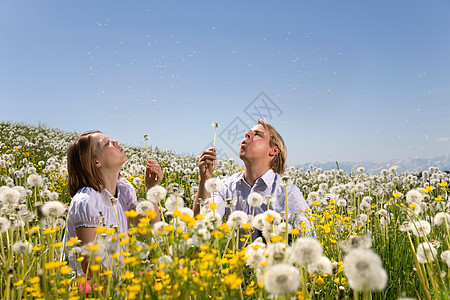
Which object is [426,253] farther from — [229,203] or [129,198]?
[129,198]

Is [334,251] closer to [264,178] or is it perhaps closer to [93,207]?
[264,178]

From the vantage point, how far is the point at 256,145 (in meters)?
4.57

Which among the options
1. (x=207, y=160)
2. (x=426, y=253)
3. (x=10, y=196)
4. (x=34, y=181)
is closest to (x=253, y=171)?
(x=207, y=160)

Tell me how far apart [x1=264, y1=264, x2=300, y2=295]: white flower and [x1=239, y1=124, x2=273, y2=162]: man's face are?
3135 mm

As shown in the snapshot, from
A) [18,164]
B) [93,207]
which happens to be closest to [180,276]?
[93,207]

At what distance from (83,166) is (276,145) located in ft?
7.99

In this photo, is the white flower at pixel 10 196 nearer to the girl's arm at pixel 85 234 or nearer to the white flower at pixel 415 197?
the girl's arm at pixel 85 234

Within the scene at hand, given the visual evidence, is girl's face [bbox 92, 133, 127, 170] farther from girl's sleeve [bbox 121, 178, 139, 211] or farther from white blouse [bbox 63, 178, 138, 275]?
girl's sleeve [bbox 121, 178, 139, 211]

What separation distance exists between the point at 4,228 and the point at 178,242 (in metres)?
1.33

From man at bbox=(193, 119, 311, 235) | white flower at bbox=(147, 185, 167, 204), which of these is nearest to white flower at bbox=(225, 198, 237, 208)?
white flower at bbox=(147, 185, 167, 204)

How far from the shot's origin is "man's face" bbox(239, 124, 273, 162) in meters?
4.54

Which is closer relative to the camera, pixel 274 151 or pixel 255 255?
pixel 255 255

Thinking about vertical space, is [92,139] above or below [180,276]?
above

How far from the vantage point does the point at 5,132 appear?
18.5 meters
